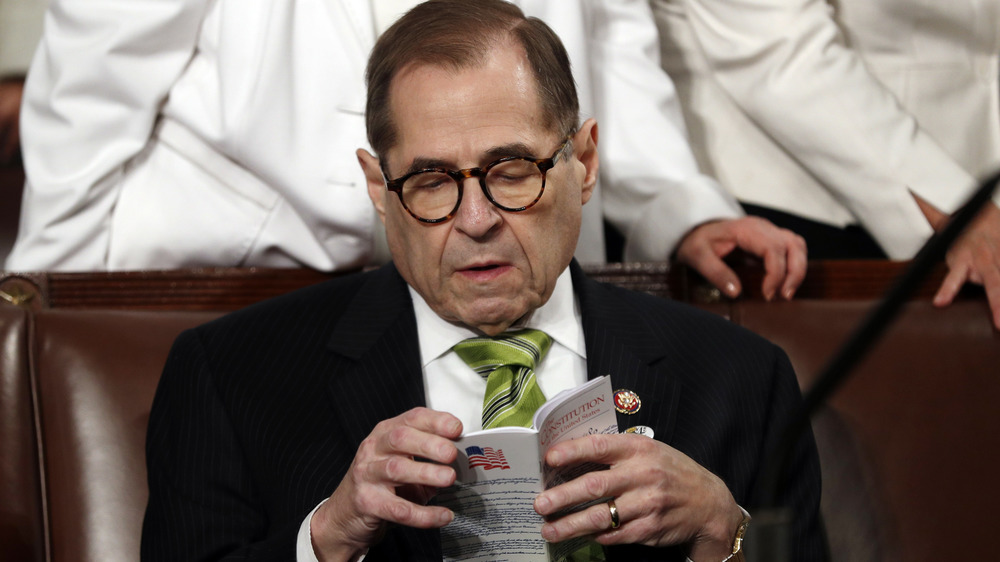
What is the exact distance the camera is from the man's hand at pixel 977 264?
1728 millimetres

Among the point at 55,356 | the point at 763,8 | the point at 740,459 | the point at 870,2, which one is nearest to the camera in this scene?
the point at 740,459

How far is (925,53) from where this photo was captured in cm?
231

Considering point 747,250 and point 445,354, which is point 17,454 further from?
point 747,250

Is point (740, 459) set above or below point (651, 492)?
below

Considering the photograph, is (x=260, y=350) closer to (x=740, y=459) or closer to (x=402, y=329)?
(x=402, y=329)

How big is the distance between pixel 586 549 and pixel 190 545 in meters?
0.53

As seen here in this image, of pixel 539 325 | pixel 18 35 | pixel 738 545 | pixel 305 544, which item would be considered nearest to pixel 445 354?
pixel 539 325

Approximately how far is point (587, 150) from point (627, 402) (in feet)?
1.27

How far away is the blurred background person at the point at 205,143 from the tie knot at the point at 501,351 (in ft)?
1.48

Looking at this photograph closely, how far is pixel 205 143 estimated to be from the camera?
180 centimetres

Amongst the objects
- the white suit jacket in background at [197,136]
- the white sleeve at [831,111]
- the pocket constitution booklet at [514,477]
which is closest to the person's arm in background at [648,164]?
the white sleeve at [831,111]

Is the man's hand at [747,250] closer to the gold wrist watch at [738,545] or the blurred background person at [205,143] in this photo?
the blurred background person at [205,143]

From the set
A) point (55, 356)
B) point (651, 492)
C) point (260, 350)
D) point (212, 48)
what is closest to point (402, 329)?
point (260, 350)

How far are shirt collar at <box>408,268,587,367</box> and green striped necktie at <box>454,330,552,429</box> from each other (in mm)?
19
